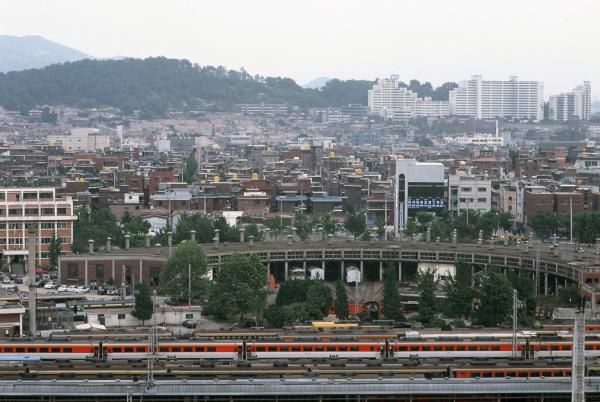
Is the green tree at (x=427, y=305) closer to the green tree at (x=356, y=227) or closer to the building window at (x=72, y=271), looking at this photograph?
the building window at (x=72, y=271)

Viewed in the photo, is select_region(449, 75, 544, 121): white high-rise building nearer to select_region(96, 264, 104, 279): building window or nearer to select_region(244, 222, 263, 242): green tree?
select_region(244, 222, 263, 242): green tree

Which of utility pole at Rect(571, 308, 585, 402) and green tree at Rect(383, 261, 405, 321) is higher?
utility pole at Rect(571, 308, 585, 402)

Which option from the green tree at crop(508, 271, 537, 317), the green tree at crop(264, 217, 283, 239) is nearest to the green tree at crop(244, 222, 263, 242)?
the green tree at crop(264, 217, 283, 239)

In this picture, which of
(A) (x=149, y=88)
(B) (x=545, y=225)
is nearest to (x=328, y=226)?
(B) (x=545, y=225)

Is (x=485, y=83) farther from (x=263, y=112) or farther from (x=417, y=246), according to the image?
(x=417, y=246)

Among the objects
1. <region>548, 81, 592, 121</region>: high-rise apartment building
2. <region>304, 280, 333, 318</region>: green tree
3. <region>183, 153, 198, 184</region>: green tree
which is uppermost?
<region>548, 81, 592, 121</region>: high-rise apartment building

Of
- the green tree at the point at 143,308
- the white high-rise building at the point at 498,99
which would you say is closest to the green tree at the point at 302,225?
the green tree at the point at 143,308

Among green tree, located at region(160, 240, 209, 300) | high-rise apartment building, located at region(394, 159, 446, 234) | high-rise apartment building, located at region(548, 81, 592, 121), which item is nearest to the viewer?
green tree, located at region(160, 240, 209, 300)

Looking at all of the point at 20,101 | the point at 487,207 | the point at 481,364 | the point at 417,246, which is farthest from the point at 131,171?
the point at 20,101

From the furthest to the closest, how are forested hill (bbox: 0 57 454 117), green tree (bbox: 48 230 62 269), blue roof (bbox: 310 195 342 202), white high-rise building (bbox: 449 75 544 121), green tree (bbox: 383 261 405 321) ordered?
white high-rise building (bbox: 449 75 544 121) → forested hill (bbox: 0 57 454 117) → blue roof (bbox: 310 195 342 202) → green tree (bbox: 48 230 62 269) → green tree (bbox: 383 261 405 321)
